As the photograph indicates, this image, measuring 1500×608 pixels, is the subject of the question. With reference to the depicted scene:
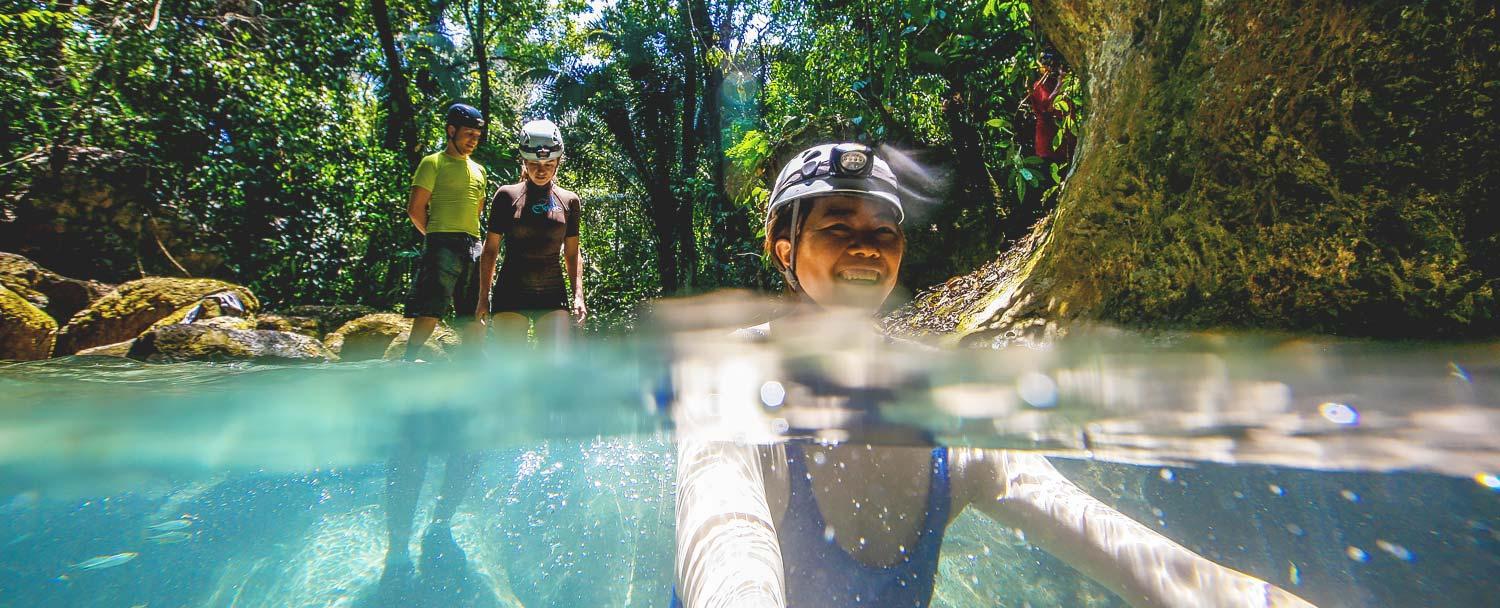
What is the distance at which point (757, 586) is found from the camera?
1.39 m

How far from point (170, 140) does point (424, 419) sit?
34.4 feet

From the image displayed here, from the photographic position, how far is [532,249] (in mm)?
4855

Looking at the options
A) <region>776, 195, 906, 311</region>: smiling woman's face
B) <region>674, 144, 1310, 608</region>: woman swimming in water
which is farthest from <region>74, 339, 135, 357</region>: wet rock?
<region>776, 195, 906, 311</region>: smiling woman's face

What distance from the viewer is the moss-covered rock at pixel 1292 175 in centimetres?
273

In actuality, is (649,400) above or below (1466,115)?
below

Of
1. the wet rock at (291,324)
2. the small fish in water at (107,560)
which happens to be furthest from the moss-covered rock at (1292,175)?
the wet rock at (291,324)

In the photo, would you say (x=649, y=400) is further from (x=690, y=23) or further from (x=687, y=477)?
(x=690, y=23)

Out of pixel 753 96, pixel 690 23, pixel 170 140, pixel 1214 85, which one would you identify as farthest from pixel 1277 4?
pixel 753 96

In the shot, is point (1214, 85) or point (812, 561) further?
point (1214, 85)

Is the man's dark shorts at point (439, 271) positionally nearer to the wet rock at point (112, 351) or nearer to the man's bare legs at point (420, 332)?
the man's bare legs at point (420, 332)

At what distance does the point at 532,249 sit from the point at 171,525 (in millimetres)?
3964

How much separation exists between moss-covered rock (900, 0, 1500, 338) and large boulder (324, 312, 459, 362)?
7.31 m

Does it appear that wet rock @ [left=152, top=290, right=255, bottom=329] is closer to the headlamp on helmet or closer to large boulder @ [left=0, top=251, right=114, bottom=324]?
large boulder @ [left=0, top=251, right=114, bottom=324]

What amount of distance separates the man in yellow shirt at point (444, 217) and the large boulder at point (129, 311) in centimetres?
466
